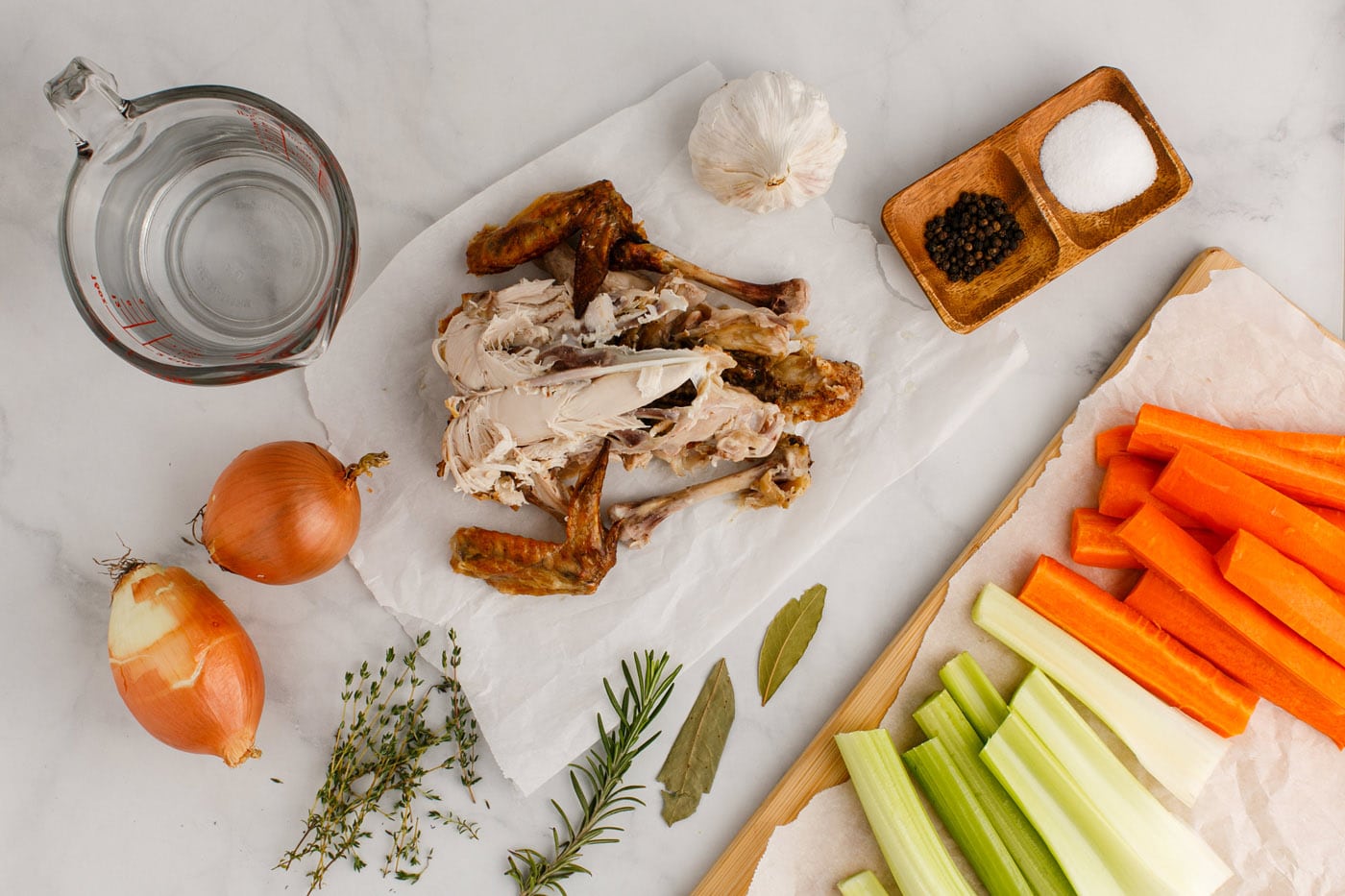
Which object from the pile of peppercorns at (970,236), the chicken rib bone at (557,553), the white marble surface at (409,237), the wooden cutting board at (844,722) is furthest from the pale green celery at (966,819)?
the pile of peppercorns at (970,236)

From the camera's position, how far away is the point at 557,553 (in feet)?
6.92

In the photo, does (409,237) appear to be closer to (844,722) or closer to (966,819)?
(844,722)

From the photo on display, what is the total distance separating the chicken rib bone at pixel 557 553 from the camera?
2.10 meters

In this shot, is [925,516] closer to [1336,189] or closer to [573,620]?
[573,620]

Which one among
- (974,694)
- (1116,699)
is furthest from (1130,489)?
(974,694)

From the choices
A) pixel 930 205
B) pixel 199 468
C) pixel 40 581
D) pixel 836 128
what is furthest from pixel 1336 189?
pixel 40 581

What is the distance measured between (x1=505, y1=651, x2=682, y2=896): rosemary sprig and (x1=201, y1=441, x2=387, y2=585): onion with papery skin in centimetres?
77

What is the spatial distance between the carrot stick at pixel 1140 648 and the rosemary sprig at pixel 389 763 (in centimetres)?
153

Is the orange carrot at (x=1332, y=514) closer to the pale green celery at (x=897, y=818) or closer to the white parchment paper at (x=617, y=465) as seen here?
the white parchment paper at (x=617, y=465)

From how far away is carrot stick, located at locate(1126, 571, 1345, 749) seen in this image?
219cm

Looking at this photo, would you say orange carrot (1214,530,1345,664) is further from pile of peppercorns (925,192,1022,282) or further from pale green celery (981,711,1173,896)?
pile of peppercorns (925,192,1022,282)

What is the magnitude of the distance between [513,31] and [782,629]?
1736mm

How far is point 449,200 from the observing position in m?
2.26

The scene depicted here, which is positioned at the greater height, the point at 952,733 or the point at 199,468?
the point at 199,468
